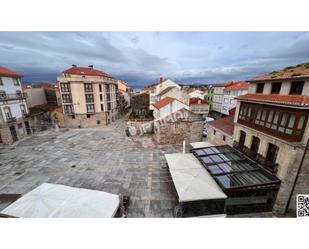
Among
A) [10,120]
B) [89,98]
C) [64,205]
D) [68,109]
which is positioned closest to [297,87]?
[64,205]

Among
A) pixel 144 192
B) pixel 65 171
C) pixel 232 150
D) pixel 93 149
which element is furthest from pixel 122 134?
pixel 232 150

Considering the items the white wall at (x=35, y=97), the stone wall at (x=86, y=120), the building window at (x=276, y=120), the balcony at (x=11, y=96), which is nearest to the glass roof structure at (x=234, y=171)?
the building window at (x=276, y=120)

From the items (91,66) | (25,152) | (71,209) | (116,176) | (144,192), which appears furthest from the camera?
(91,66)

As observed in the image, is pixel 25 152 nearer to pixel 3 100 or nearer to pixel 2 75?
pixel 3 100

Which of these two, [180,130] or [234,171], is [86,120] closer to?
[180,130]

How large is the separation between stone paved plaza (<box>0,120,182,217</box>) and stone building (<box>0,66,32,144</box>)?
199cm

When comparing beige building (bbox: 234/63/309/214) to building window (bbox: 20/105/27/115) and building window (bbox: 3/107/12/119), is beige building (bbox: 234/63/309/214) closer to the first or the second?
building window (bbox: 3/107/12/119)

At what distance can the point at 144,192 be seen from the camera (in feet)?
34.8

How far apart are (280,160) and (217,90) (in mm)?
35432

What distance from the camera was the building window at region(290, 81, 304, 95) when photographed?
28.6ft

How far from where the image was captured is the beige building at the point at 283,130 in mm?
8305

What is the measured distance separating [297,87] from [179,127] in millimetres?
12409

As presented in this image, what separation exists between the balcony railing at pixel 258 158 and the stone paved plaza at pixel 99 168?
22.6 ft

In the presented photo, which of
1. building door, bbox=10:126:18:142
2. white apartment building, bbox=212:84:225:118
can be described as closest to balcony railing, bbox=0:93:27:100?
building door, bbox=10:126:18:142
